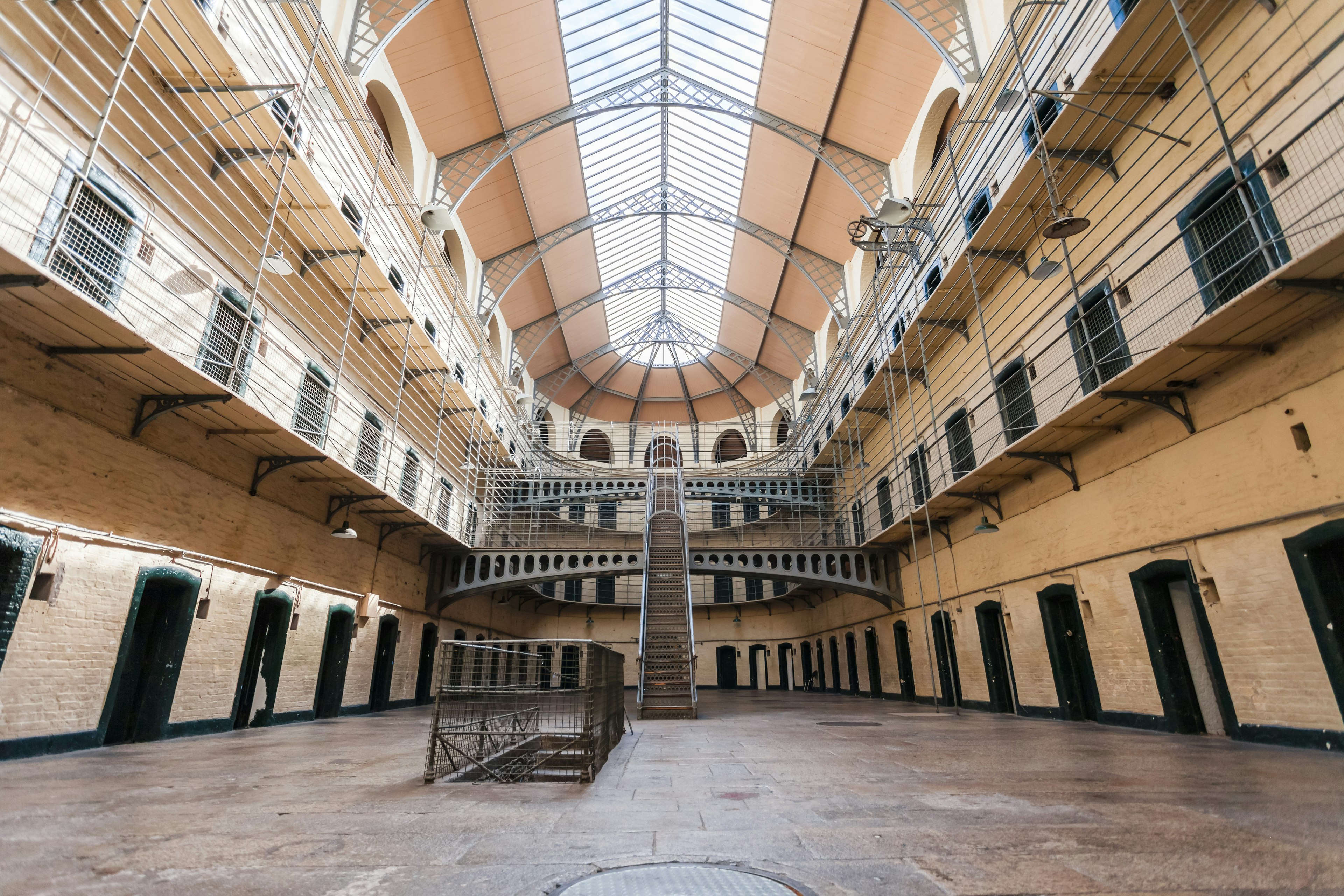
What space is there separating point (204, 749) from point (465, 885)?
5.61 m

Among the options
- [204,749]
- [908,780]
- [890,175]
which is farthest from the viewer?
[890,175]

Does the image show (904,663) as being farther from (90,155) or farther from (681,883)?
(90,155)

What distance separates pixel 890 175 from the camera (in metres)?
13.7

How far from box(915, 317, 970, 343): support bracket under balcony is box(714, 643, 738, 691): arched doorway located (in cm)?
1575

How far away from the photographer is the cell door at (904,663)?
1392 cm

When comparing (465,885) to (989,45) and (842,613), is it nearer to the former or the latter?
(989,45)

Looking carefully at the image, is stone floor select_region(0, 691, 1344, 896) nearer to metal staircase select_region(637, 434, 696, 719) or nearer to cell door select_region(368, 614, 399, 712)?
metal staircase select_region(637, 434, 696, 719)

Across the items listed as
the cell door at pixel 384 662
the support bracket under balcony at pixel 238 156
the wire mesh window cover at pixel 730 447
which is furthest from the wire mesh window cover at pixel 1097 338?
the wire mesh window cover at pixel 730 447

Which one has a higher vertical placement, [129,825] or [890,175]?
[890,175]

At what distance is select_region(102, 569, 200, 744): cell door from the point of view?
686 cm

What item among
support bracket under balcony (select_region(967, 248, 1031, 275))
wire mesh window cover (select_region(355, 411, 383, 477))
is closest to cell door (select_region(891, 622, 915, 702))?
support bracket under balcony (select_region(967, 248, 1031, 275))

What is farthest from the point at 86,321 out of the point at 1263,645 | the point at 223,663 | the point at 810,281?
the point at 810,281

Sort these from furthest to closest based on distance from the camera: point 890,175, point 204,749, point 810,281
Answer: point 810,281
point 890,175
point 204,749

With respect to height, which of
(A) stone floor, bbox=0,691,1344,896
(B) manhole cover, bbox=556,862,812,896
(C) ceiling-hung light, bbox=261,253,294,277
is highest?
(C) ceiling-hung light, bbox=261,253,294,277
